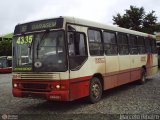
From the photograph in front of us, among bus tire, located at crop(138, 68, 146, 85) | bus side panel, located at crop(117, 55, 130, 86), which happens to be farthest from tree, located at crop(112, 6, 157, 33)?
bus side panel, located at crop(117, 55, 130, 86)

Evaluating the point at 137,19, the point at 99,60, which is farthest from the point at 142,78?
the point at 137,19

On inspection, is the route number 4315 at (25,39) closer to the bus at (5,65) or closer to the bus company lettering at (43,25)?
the bus company lettering at (43,25)

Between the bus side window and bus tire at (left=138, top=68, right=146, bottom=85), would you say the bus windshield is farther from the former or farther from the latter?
bus tire at (left=138, top=68, right=146, bottom=85)

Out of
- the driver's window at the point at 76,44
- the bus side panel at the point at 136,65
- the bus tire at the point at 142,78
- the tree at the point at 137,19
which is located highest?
the tree at the point at 137,19

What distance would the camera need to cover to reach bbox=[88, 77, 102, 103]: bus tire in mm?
11395

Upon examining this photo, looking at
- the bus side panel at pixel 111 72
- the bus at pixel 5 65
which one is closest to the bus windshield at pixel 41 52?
the bus side panel at pixel 111 72

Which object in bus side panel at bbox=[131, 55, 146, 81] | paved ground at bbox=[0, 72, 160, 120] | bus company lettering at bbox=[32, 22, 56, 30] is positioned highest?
bus company lettering at bbox=[32, 22, 56, 30]

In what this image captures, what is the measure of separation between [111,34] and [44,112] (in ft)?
15.6

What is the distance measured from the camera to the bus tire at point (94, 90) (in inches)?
449

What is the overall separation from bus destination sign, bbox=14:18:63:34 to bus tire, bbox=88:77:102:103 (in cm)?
243

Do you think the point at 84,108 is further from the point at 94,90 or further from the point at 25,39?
the point at 25,39

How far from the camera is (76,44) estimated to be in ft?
34.7

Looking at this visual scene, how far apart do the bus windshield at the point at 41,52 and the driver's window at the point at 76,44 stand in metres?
0.32

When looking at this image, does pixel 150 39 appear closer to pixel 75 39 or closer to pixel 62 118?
pixel 75 39
